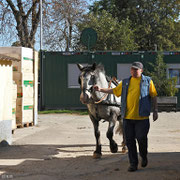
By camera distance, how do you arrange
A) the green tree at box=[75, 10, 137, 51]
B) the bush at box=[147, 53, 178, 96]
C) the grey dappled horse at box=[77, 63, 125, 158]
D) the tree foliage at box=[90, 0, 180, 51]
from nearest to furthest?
the grey dappled horse at box=[77, 63, 125, 158], the bush at box=[147, 53, 178, 96], the green tree at box=[75, 10, 137, 51], the tree foliage at box=[90, 0, 180, 51]

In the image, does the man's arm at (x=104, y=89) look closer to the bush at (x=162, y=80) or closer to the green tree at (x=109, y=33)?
the bush at (x=162, y=80)

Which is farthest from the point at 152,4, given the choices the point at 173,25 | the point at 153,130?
the point at 153,130

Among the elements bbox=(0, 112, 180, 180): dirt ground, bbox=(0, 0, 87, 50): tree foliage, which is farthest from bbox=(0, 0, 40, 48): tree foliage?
bbox=(0, 112, 180, 180): dirt ground

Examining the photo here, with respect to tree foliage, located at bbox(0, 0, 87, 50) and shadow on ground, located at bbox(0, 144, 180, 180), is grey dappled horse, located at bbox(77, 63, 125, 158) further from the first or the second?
tree foliage, located at bbox(0, 0, 87, 50)

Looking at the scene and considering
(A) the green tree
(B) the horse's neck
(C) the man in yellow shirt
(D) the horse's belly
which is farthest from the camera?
(A) the green tree

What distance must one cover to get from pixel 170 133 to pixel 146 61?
8.97 metres

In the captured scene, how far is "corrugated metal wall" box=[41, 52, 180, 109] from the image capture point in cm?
1988

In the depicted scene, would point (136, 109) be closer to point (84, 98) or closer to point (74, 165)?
point (84, 98)

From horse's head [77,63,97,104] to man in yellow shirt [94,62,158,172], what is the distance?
2.88 ft

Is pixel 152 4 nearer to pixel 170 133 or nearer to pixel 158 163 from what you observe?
pixel 170 133

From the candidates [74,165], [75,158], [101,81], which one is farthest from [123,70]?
[74,165]

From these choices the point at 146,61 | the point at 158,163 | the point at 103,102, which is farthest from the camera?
the point at 146,61

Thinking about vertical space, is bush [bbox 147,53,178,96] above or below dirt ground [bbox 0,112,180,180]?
above

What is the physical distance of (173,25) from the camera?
40.7m
